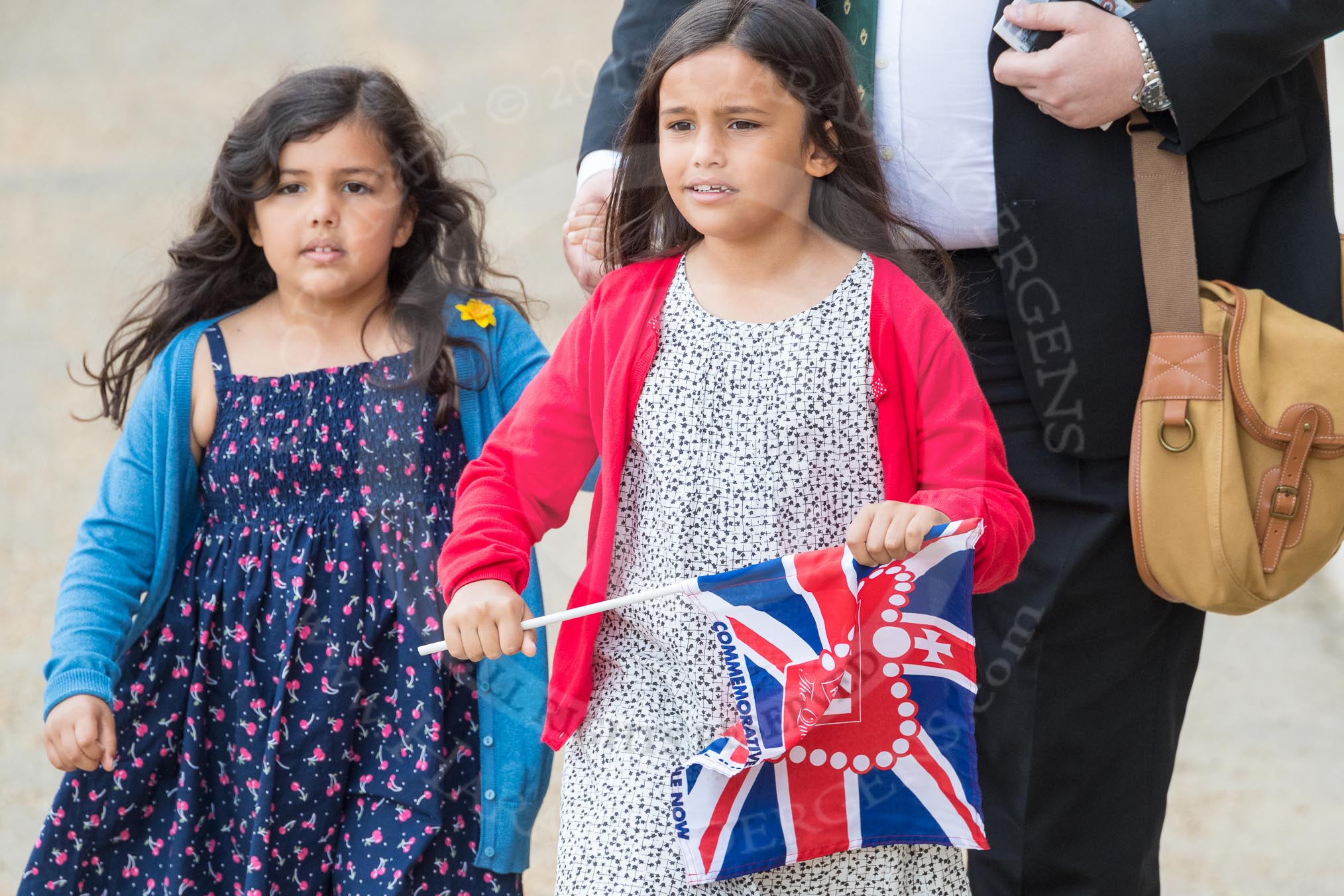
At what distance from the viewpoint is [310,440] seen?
2.03 meters

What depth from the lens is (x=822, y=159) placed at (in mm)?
1560

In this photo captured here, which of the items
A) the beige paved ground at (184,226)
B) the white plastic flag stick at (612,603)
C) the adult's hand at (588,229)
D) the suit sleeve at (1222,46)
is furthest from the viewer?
the beige paved ground at (184,226)

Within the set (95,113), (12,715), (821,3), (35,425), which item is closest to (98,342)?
(35,425)

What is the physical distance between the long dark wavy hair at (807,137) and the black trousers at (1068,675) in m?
0.21

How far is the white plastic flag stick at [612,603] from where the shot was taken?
4.61ft

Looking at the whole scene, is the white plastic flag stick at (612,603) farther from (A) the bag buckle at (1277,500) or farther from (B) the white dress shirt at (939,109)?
(A) the bag buckle at (1277,500)

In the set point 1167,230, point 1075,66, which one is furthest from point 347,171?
point 1167,230

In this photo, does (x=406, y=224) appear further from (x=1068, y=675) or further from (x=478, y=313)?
(x=1068, y=675)

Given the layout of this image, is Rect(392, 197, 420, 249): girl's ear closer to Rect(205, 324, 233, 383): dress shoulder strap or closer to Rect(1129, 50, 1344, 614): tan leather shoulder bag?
Rect(205, 324, 233, 383): dress shoulder strap

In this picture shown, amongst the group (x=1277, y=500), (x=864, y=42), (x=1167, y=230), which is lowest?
(x=1277, y=500)

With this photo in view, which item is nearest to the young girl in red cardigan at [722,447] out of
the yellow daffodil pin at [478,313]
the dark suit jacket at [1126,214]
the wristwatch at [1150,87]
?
the dark suit jacket at [1126,214]

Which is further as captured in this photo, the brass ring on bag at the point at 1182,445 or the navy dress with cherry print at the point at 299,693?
the navy dress with cherry print at the point at 299,693

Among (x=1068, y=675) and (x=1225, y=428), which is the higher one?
(x=1225, y=428)

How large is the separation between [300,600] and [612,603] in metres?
0.69
